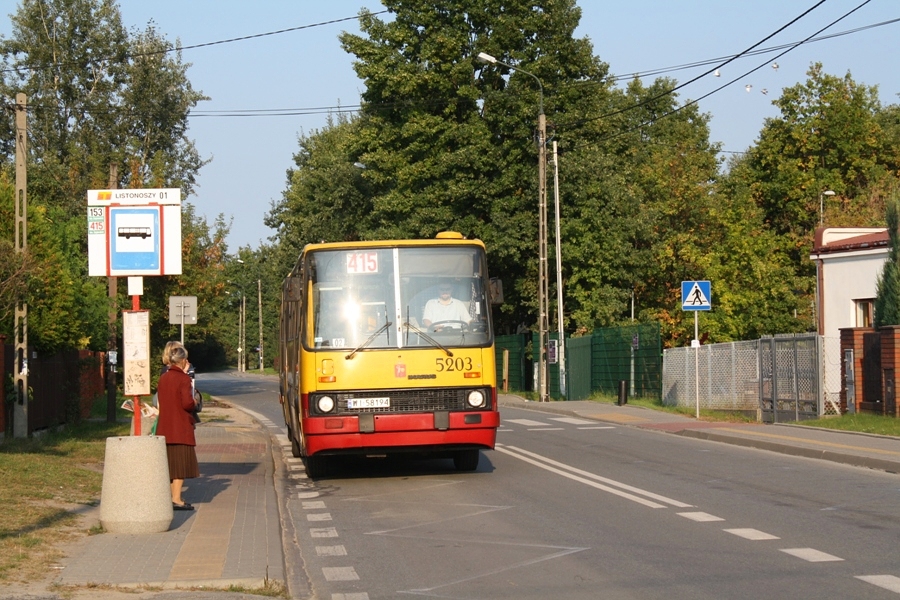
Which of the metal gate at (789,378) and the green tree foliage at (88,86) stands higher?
the green tree foliage at (88,86)

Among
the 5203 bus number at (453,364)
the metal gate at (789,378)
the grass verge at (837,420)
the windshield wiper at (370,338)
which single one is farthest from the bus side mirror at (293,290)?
the metal gate at (789,378)

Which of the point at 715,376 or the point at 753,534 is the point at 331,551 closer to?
the point at 753,534

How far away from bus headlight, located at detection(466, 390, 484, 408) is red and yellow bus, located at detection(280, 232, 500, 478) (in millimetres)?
13

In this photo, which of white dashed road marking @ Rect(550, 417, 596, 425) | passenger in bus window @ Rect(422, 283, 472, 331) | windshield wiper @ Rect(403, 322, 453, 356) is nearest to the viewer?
windshield wiper @ Rect(403, 322, 453, 356)

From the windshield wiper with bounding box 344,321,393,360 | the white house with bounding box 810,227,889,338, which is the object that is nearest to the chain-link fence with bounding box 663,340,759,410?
the white house with bounding box 810,227,889,338

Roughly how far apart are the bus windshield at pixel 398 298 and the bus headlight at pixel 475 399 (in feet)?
2.01

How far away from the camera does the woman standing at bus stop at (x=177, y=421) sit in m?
12.0

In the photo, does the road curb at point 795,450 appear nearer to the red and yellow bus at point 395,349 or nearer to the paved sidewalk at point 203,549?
the red and yellow bus at point 395,349

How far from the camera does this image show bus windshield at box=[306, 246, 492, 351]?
1484 centimetres

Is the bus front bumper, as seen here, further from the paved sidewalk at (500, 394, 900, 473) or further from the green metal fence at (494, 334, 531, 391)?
the green metal fence at (494, 334, 531, 391)

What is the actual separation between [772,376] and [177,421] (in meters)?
16.3

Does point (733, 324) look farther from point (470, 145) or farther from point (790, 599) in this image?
point (790, 599)

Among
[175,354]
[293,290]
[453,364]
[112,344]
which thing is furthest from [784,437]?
[112,344]

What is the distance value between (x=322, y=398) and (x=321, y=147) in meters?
58.8
